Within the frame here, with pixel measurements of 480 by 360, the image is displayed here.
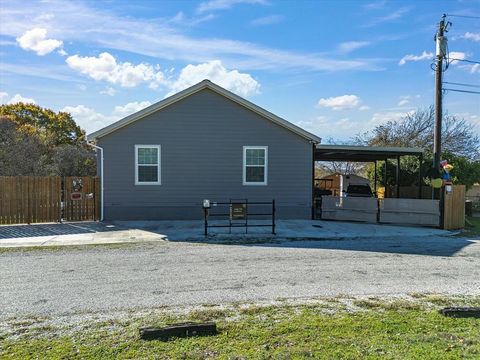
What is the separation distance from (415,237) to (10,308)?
11243 millimetres

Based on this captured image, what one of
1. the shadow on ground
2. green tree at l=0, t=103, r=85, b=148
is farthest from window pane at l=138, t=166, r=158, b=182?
green tree at l=0, t=103, r=85, b=148

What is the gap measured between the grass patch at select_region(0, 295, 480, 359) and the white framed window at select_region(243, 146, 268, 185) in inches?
423

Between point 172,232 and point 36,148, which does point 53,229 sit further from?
point 36,148

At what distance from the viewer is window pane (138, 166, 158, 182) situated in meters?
15.3

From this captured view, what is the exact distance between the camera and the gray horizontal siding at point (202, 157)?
49.9 feet

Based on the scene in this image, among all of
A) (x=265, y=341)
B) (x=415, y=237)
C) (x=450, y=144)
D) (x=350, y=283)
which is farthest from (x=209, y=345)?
(x=450, y=144)

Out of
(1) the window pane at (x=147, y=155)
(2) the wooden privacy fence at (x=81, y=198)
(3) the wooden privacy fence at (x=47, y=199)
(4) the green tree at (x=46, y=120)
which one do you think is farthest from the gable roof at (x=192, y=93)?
(4) the green tree at (x=46, y=120)

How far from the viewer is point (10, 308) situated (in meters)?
5.53

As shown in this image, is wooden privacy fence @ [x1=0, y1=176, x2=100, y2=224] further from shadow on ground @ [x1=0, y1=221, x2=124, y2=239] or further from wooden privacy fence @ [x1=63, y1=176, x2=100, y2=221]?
shadow on ground @ [x1=0, y1=221, x2=124, y2=239]

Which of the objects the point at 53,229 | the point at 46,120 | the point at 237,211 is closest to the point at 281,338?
the point at 237,211

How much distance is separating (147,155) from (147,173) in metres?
0.66

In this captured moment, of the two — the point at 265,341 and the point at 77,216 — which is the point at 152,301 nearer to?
the point at 265,341

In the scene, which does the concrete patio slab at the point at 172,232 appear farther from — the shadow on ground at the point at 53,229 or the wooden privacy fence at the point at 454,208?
the wooden privacy fence at the point at 454,208

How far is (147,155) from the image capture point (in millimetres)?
15367
